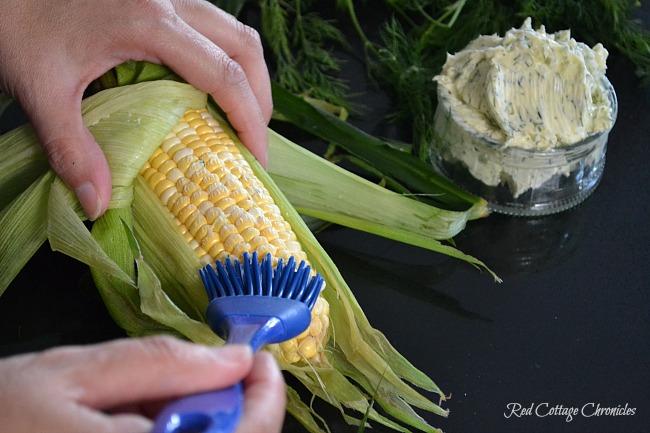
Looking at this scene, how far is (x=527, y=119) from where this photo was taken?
1384 mm

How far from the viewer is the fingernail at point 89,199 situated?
3.72 ft

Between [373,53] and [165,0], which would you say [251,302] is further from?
[373,53]

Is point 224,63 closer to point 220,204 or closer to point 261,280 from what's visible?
point 220,204

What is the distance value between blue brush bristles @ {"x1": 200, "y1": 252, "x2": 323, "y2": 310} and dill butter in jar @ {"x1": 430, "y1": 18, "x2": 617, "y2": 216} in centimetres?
47

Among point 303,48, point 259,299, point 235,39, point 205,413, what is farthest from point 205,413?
point 303,48

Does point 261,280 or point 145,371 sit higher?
point 145,371

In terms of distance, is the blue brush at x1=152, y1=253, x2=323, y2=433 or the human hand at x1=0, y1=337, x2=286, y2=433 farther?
the blue brush at x1=152, y1=253, x2=323, y2=433

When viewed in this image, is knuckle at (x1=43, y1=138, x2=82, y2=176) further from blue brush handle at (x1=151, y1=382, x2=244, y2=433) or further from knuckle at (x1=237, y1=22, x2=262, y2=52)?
blue brush handle at (x1=151, y1=382, x2=244, y2=433)

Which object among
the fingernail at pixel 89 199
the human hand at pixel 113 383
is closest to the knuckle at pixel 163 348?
the human hand at pixel 113 383

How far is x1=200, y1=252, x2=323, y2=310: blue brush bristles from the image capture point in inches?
40.3

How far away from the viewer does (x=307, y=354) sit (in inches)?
42.1

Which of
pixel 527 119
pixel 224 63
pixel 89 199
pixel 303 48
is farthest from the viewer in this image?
pixel 303 48

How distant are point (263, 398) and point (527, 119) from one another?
0.87m

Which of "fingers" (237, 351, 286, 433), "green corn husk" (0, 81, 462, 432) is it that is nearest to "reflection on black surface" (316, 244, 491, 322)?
"green corn husk" (0, 81, 462, 432)
